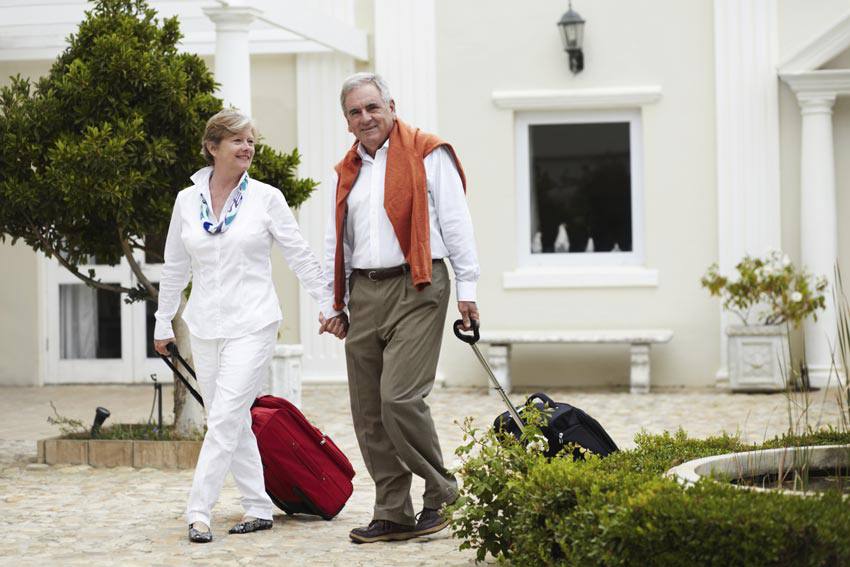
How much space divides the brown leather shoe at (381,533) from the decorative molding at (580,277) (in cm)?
742

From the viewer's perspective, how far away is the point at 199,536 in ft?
18.3

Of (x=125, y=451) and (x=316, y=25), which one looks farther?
(x=316, y=25)

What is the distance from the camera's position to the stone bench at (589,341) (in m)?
12.0

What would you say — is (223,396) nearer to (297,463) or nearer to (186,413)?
(297,463)

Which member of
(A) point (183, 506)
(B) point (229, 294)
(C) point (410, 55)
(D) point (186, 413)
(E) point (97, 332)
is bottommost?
(A) point (183, 506)

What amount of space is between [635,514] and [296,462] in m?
2.29

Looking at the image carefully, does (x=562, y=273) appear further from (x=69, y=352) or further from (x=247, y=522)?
(x=247, y=522)

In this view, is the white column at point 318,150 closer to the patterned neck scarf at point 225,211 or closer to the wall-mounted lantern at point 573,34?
the wall-mounted lantern at point 573,34

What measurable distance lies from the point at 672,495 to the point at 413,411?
1.54 meters

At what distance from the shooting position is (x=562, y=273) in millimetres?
12805

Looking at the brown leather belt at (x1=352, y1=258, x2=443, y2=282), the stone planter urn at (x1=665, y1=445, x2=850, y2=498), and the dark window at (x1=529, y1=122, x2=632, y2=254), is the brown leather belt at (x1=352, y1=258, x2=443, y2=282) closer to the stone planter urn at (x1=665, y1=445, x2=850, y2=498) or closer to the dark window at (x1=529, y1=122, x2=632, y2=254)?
the stone planter urn at (x1=665, y1=445, x2=850, y2=498)

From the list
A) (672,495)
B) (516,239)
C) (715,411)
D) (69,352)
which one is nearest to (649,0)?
(516,239)

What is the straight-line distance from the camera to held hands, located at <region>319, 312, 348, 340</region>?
5.62 metres

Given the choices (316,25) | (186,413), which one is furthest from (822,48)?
(186,413)
